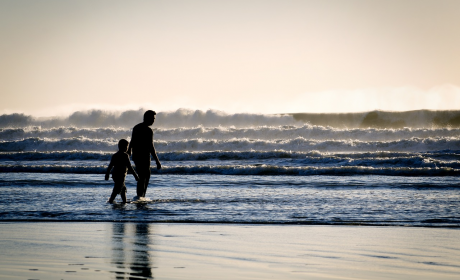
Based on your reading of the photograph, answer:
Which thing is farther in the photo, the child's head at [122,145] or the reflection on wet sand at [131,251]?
the child's head at [122,145]

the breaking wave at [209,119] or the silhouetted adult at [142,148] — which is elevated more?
the breaking wave at [209,119]

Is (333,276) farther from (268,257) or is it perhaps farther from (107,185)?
(107,185)

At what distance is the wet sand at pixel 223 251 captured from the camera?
3574 mm

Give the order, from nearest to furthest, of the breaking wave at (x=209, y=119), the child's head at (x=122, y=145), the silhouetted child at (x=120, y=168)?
the silhouetted child at (x=120, y=168) < the child's head at (x=122, y=145) < the breaking wave at (x=209, y=119)

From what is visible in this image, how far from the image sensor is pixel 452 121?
3988 centimetres

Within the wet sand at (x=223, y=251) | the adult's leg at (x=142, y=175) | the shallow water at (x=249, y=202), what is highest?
the adult's leg at (x=142, y=175)

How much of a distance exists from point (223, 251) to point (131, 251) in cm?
81

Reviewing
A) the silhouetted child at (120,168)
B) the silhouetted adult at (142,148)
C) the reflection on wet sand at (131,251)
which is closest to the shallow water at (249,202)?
the silhouetted child at (120,168)

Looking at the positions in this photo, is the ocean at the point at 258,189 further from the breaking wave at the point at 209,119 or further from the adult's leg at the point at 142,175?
the breaking wave at the point at 209,119

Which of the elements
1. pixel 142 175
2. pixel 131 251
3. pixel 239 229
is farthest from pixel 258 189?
pixel 131 251

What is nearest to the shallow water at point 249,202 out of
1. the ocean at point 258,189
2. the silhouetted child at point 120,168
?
the ocean at point 258,189

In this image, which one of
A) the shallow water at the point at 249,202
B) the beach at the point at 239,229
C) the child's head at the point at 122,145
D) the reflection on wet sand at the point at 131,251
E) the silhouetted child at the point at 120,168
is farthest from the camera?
the child's head at the point at 122,145

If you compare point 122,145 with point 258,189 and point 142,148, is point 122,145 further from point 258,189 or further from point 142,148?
point 258,189

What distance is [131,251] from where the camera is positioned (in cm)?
432
